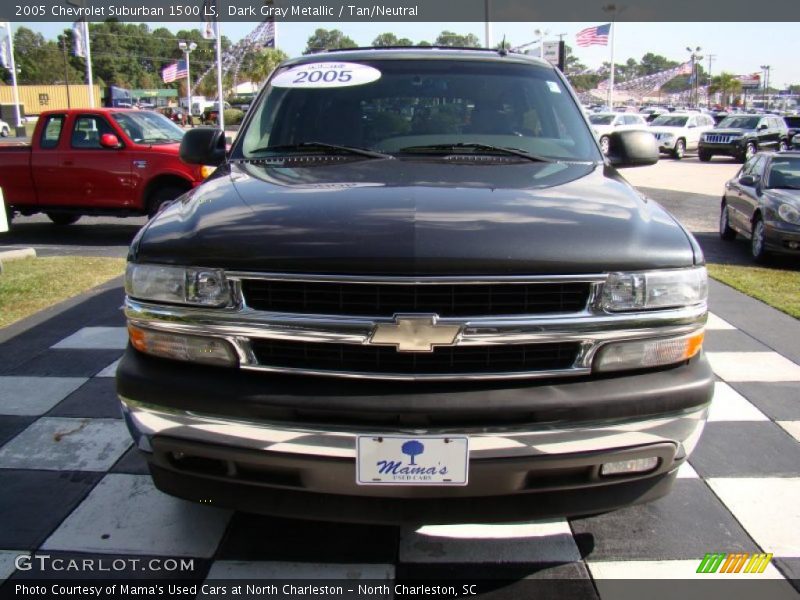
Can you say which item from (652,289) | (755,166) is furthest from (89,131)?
(652,289)

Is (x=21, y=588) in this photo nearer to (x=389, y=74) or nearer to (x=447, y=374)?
(x=447, y=374)

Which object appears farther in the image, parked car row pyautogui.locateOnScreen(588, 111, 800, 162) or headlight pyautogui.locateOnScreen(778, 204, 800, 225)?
parked car row pyautogui.locateOnScreen(588, 111, 800, 162)

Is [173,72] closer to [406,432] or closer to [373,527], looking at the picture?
[373,527]

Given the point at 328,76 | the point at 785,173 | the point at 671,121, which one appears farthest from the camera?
the point at 671,121

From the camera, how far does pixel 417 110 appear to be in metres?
3.67

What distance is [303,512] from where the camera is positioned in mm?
2328

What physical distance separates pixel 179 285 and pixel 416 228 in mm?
788

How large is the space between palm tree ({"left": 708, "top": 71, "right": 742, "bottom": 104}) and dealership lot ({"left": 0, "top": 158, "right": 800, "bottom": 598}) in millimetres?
103599

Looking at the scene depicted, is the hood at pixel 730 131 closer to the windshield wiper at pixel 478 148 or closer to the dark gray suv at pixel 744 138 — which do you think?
the dark gray suv at pixel 744 138

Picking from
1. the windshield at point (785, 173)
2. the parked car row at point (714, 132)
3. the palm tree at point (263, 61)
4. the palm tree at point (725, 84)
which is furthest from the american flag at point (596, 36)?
the palm tree at point (725, 84)

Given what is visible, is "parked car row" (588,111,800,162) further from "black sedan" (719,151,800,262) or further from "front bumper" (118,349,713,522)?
"front bumper" (118,349,713,522)

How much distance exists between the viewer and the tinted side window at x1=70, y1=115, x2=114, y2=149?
33.9ft

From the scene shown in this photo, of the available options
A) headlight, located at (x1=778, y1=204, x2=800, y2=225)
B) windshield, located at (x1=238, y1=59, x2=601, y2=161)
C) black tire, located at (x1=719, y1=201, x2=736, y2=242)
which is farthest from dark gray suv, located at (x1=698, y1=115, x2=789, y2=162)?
windshield, located at (x1=238, y1=59, x2=601, y2=161)

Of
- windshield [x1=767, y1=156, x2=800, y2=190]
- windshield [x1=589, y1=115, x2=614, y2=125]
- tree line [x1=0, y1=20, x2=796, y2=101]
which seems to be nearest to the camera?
windshield [x1=767, y1=156, x2=800, y2=190]
